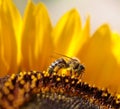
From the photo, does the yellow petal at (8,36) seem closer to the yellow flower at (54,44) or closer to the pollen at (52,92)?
the yellow flower at (54,44)

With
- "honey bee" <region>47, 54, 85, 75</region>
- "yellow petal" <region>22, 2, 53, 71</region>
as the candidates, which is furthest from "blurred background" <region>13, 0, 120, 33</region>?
"honey bee" <region>47, 54, 85, 75</region>

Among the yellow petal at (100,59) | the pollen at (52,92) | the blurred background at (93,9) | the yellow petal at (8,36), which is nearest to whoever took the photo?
the pollen at (52,92)

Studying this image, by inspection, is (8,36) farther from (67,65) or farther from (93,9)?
(93,9)

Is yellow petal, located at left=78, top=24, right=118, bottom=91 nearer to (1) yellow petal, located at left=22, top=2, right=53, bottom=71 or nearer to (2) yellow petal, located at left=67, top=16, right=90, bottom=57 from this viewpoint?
(2) yellow petal, located at left=67, top=16, right=90, bottom=57

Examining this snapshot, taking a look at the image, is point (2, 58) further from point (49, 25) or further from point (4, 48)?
point (49, 25)

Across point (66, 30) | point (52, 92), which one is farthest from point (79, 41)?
point (52, 92)

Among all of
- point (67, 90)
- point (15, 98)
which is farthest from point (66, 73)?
point (15, 98)

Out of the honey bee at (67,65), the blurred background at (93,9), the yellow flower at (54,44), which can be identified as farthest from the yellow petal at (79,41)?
the blurred background at (93,9)

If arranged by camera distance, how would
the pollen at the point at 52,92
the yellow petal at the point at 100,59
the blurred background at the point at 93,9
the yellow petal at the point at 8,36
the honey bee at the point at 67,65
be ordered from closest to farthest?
1. the pollen at the point at 52,92
2. the honey bee at the point at 67,65
3. the yellow petal at the point at 8,36
4. the yellow petal at the point at 100,59
5. the blurred background at the point at 93,9
